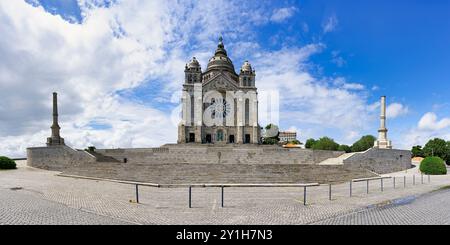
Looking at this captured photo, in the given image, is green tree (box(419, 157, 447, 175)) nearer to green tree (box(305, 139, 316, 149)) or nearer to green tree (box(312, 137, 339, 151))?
green tree (box(312, 137, 339, 151))

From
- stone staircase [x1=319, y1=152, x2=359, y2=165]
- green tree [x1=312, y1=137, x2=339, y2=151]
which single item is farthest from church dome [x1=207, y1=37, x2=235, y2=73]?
stone staircase [x1=319, y1=152, x2=359, y2=165]

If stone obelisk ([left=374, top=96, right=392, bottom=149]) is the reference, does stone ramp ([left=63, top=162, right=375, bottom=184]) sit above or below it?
below

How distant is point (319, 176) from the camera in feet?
66.1

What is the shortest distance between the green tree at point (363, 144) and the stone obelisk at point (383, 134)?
3050 centimetres

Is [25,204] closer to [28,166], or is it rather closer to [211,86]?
[28,166]

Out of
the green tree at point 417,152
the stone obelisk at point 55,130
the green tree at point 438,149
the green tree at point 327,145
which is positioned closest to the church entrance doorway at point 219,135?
the green tree at point 327,145

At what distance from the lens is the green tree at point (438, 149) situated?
188 feet

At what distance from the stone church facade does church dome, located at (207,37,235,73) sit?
Result: 24.8 feet

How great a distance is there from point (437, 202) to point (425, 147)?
64.4m

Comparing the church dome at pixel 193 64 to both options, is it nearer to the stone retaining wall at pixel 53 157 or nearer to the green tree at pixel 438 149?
the stone retaining wall at pixel 53 157

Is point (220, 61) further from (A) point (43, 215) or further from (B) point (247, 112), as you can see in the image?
(A) point (43, 215)

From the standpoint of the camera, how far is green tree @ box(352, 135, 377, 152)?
65000 millimetres
